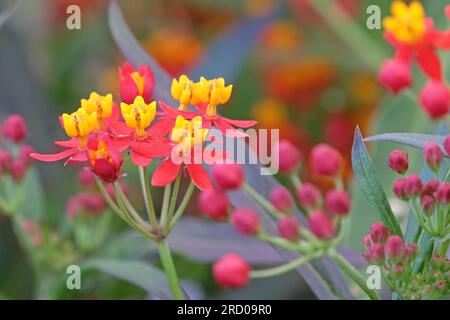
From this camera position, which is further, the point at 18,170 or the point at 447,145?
the point at 18,170

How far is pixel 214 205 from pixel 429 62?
0.33m

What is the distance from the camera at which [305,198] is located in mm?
658

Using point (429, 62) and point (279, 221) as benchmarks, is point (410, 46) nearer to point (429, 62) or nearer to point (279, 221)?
point (429, 62)

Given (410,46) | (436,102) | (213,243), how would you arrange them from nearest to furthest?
(436,102), (410,46), (213,243)

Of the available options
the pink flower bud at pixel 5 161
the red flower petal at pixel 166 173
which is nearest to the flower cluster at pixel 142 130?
the red flower petal at pixel 166 173

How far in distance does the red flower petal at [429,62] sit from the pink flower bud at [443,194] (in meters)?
0.25

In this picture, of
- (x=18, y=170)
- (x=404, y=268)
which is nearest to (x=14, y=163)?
(x=18, y=170)

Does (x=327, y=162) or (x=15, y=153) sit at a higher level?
(x=15, y=153)

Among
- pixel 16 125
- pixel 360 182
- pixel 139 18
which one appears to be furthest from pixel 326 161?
pixel 139 18

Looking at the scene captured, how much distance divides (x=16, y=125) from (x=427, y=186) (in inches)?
15.8

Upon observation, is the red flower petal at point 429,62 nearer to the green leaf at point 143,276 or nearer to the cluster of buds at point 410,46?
the cluster of buds at point 410,46

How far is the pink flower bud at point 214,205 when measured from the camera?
655 mm

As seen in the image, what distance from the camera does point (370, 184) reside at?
2.30 ft
